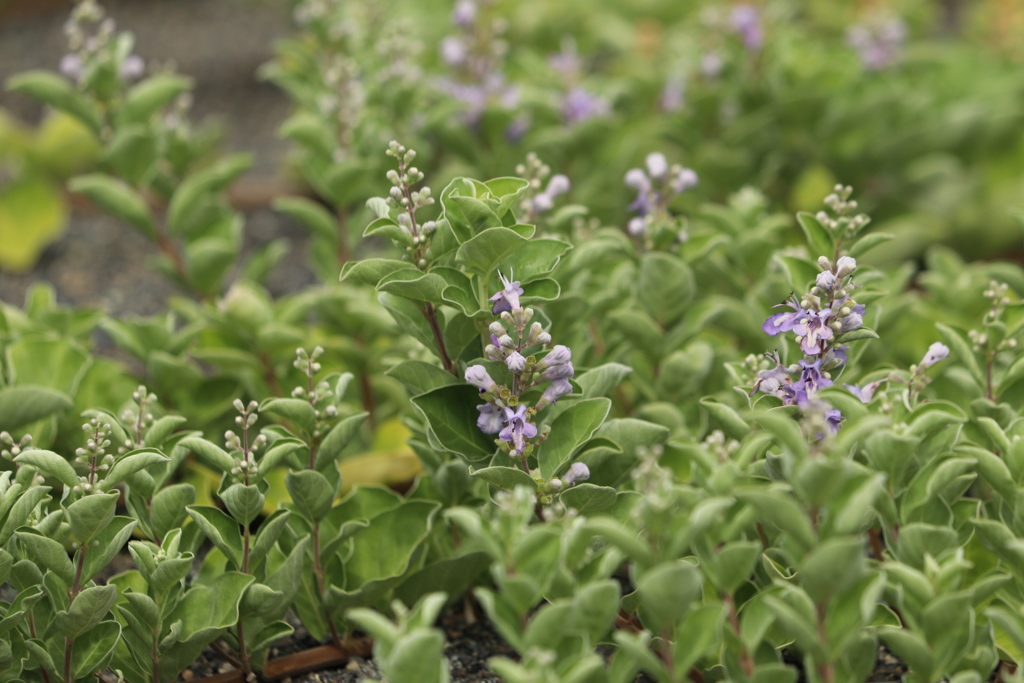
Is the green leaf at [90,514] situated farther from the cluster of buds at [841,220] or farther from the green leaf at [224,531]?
the cluster of buds at [841,220]

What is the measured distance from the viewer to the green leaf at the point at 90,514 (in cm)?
116

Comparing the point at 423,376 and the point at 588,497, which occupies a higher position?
the point at 423,376

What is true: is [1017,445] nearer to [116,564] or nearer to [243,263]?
[116,564]

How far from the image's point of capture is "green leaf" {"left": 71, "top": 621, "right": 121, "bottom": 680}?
4.17 feet

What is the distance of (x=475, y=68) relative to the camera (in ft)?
7.94

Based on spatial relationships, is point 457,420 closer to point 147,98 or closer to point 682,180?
point 682,180

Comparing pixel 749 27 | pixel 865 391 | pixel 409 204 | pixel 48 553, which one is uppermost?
pixel 749 27

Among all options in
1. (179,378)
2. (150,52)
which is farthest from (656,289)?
(150,52)

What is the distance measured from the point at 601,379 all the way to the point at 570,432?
120mm

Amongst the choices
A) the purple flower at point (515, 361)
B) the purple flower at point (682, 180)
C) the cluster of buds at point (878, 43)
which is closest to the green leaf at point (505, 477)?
the purple flower at point (515, 361)

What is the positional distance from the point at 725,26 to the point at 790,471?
196cm

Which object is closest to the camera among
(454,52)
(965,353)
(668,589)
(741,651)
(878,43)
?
(668,589)

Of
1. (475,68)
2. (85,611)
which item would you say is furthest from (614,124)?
(85,611)

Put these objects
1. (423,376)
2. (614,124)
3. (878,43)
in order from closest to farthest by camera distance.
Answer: (423,376) < (614,124) < (878,43)
